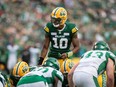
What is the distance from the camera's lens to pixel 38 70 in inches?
336

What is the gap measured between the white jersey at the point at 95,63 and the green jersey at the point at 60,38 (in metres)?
1.72

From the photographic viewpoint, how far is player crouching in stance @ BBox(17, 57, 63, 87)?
8219mm

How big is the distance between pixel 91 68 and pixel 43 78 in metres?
0.96

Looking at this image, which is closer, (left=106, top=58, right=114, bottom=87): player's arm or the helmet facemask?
(left=106, top=58, right=114, bottom=87): player's arm

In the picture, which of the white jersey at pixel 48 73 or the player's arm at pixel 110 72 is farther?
the player's arm at pixel 110 72

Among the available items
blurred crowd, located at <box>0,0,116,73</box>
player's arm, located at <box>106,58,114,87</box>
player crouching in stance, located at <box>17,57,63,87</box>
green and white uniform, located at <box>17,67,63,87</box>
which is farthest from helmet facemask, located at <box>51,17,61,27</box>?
blurred crowd, located at <box>0,0,116,73</box>

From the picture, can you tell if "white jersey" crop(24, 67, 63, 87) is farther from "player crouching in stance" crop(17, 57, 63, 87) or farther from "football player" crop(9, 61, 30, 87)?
"football player" crop(9, 61, 30, 87)

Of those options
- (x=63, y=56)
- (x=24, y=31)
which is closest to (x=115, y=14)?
(x=24, y=31)

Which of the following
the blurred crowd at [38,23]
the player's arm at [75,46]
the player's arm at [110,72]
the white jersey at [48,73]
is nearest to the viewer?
the white jersey at [48,73]

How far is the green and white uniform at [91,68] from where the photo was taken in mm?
8812

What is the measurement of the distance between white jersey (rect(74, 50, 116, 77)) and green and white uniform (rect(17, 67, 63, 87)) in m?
0.54

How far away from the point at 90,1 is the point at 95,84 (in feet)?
49.1

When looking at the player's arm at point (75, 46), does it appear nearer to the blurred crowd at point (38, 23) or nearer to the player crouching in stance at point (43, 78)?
the player crouching in stance at point (43, 78)

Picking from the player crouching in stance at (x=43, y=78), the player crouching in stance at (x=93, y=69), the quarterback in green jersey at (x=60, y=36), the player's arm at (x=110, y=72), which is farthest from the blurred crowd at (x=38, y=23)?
the player crouching in stance at (x=43, y=78)
